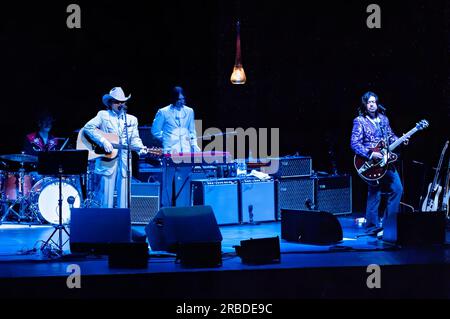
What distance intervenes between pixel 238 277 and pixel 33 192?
16.4ft

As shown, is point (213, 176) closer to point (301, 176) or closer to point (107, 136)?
point (301, 176)

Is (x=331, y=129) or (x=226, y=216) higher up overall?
(x=331, y=129)

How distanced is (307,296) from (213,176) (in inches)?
186

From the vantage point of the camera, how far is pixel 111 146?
1013 cm

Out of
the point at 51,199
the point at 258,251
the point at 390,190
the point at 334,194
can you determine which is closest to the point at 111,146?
the point at 51,199

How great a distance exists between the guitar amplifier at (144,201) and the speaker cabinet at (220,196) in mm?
559

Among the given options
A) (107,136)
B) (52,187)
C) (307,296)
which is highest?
(107,136)

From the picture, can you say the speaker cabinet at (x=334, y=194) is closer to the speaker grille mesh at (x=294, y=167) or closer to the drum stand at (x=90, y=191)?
the speaker grille mesh at (x=294, y=167)

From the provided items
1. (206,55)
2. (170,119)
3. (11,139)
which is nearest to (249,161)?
(170,119)

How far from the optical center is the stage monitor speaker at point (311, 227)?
9422 millimetres

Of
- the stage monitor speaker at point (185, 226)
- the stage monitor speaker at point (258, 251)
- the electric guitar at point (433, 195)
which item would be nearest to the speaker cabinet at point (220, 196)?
the electric guitar at point (433, 195)

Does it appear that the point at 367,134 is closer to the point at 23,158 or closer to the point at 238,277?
the point at 238,277

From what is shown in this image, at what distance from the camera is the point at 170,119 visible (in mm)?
11961

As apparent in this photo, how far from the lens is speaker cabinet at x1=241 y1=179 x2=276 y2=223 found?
12.2 metres
